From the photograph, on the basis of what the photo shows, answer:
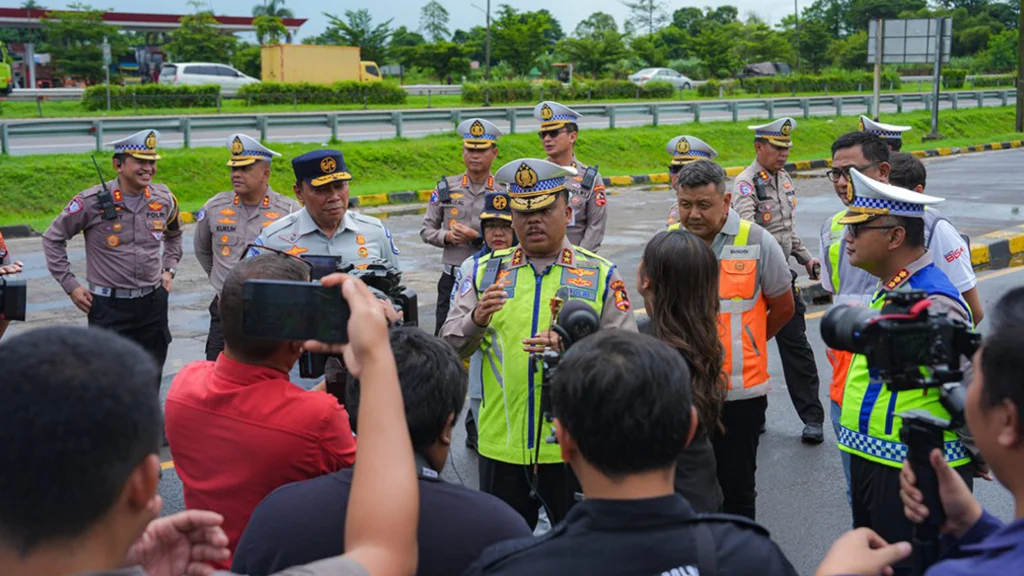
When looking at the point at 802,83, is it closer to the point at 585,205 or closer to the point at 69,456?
the point at 585,205

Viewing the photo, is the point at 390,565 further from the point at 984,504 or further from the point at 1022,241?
the point at 1022,241

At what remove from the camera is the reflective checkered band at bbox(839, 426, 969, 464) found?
12.6 feet

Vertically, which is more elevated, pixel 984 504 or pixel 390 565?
pixel 390 565

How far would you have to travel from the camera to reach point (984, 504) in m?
6.01

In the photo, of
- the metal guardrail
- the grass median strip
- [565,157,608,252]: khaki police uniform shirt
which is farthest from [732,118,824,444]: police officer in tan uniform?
the metal guardrail

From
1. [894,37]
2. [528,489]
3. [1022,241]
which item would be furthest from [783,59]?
[528,489]

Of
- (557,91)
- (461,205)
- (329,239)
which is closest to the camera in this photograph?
(329,239)

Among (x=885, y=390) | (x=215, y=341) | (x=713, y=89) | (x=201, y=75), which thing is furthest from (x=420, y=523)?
(x=713, y=89)

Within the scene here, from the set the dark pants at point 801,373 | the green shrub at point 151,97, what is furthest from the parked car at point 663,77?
the dark pants at point 801,373

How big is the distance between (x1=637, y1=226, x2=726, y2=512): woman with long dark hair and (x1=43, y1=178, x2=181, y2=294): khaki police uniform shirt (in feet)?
13.9

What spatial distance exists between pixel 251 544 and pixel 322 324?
62 centimetres

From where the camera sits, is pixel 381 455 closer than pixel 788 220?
Yes

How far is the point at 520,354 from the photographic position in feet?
14.6

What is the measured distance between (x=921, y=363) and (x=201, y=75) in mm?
42827
